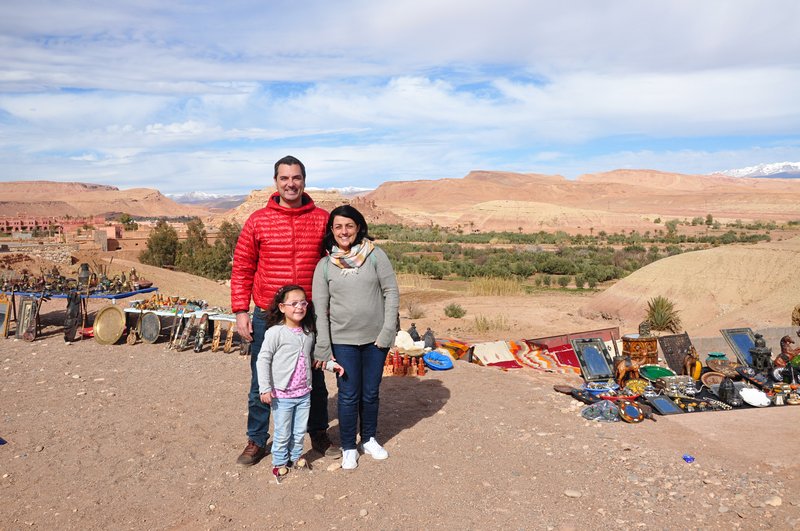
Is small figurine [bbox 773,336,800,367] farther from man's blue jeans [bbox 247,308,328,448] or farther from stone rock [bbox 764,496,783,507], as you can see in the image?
man's blue jeans [bbox 247,308,328,448]

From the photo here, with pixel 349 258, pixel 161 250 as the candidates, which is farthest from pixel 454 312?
pixel 161 250

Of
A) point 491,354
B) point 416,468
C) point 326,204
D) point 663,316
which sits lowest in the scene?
point 663,316

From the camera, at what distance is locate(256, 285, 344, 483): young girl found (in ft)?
14.3

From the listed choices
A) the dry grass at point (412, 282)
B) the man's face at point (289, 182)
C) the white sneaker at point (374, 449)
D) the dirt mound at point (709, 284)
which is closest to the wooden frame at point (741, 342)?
the dirt mound at point (709, 284)

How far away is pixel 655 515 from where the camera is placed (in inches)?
158

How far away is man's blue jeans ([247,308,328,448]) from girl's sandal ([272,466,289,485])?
13.8 inches

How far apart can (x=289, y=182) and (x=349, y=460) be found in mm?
2082

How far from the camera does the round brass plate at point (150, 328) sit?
967 cm

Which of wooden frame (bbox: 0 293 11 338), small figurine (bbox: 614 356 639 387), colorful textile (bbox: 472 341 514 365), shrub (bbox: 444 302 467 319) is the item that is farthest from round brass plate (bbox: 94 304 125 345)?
shrub (bbox: 444 302 467 319)

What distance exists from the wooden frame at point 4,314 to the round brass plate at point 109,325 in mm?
1701

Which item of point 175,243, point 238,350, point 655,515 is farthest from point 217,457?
point 175,243

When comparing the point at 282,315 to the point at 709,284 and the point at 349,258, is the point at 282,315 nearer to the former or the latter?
the point at 349,258

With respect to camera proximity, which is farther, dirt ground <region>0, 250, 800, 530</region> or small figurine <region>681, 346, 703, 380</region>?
small figurine <region>681, 346, 703, 380</region>

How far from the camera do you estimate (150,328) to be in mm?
9711
